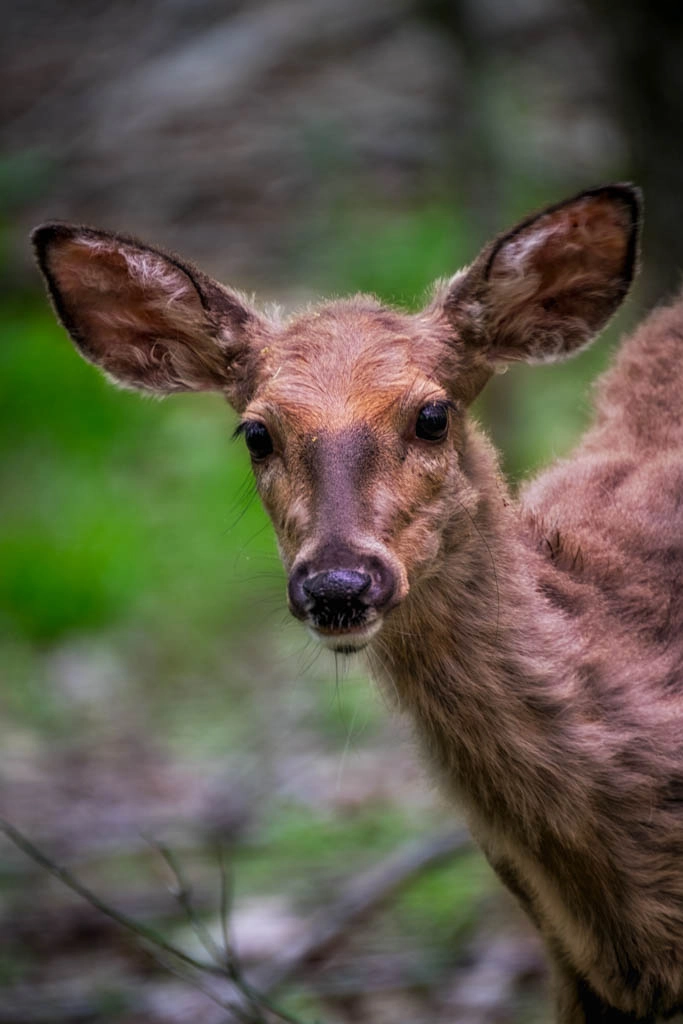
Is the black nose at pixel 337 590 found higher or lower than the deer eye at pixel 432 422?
lower

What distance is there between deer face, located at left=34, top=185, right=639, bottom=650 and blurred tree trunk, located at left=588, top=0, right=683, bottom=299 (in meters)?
2.25

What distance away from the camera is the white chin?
3756 mm

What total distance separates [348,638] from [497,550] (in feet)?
2.35

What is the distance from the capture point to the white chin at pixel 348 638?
3.76m

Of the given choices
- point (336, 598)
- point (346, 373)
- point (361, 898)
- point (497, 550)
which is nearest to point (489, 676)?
point (497, 550)

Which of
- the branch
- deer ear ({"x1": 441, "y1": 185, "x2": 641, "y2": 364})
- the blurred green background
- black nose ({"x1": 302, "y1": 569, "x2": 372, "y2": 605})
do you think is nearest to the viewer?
black nose ({"x1": 302, "y1": 569, "x2": 372, "y2": 605})

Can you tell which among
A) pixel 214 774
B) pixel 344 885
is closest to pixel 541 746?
pixel 344 885

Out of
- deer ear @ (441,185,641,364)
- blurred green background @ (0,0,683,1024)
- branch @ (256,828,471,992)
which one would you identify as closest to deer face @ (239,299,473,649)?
deer ear @ (441,185,641,364)

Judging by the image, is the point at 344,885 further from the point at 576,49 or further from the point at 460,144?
the point at 576,49

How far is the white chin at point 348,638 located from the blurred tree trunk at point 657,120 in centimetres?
334

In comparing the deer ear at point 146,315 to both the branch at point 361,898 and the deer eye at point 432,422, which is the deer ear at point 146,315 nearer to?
the deer eye at point 432,422

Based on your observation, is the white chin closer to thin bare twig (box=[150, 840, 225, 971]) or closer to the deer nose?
the deer nose

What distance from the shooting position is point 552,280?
4.61 metres

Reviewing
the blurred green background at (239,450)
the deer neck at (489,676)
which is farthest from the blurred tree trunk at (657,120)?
the deer neck at (489,676)
